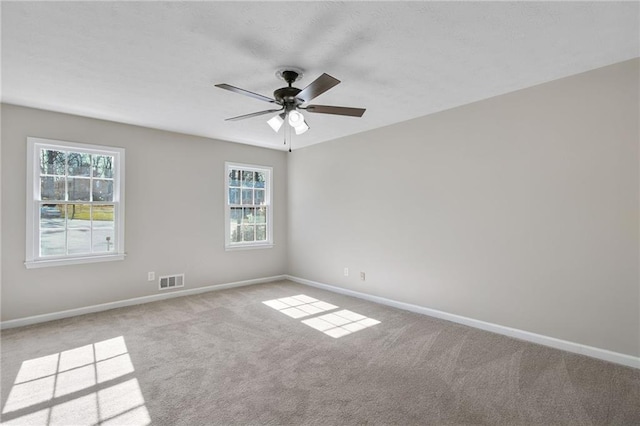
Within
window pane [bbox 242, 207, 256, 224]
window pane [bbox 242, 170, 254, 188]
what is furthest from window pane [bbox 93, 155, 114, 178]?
window pane [bbox 242, 207, 256, 224]

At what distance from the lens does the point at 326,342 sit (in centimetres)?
323

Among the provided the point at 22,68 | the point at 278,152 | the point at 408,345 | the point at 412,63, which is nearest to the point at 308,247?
the point at 278,152

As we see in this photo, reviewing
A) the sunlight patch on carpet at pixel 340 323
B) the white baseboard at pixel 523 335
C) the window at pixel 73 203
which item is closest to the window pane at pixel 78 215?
the window at pixel 73 203

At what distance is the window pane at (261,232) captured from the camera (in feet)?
19.5

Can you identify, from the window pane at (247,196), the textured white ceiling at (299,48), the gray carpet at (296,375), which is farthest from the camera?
the window pane at (247,196)

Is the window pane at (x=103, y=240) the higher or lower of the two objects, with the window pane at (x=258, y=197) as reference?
lower

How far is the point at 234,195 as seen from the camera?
5590 millimetres

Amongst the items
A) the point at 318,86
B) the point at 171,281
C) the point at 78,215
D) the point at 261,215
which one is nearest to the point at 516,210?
the point at 318,86

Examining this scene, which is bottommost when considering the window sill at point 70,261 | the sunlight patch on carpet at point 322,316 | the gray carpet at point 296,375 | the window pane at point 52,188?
the gray carpet at point 296,375

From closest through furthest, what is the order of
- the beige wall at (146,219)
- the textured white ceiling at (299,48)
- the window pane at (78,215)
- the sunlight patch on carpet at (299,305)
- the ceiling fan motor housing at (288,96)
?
the textured white ceiling at (299,48) < the ceiling fan motor housing at (288,96) < the beige wall at (146,219) < the window pane at (78,215) < the sunlight patch on carpet at (299,305)

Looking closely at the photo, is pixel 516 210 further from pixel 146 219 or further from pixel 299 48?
pixel 146 219

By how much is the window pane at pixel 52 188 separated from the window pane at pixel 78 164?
17 cm

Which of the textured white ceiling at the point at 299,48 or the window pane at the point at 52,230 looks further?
the window pane at the point at 52,230

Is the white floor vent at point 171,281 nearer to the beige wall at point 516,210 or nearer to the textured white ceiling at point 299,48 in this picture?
the textured white ceiling at point 299,48
